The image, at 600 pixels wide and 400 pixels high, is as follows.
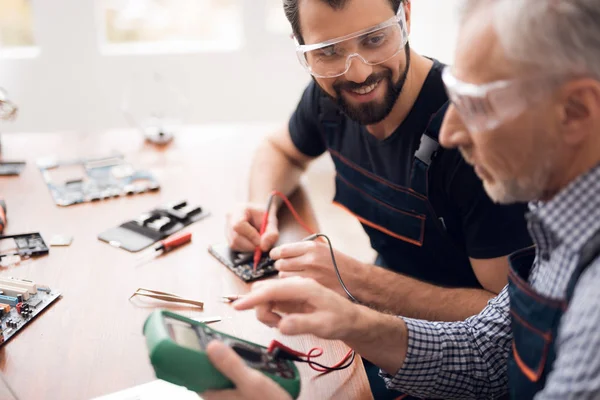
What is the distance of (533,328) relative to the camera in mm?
950

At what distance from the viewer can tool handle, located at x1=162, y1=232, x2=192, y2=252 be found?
1481 mm

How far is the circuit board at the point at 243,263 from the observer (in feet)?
4.52

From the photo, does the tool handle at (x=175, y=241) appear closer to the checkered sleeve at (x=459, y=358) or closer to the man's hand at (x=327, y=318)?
the man's hand at (x=327, y=318)

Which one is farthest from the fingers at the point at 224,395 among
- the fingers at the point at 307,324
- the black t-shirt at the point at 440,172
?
the black t-shirt at the point at 440,172

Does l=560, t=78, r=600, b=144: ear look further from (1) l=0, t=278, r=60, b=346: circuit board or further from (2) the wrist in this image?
(1) l=0, t=278, r=60, b=346: circuit board

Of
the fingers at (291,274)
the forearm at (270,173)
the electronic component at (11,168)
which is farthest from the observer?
the electronic component at (11,168)

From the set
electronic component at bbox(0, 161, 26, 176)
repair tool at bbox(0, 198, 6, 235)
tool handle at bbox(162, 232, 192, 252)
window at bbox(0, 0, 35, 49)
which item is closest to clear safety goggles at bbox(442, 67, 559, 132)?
tool handle at bbox(162, 232, 192, 252)

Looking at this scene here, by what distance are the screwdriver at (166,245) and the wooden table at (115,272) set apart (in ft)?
0.07

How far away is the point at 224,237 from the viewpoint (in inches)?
60.8

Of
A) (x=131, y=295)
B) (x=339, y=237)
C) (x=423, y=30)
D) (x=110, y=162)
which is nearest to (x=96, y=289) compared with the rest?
(x=131, y=295)

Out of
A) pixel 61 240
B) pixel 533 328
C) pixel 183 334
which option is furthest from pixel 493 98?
pixel 61 240

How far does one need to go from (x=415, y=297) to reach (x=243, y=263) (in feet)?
1.33

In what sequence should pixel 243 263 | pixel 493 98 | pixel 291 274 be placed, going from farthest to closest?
pixel 243 263 < pixel 291 274 < pixel 493 98

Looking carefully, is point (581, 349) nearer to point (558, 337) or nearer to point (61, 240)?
point (558, 337)
